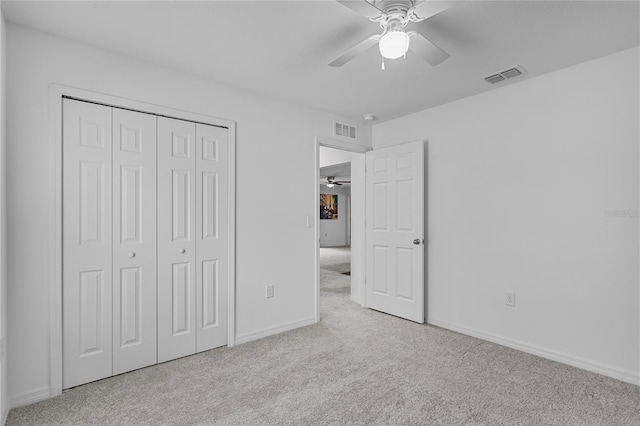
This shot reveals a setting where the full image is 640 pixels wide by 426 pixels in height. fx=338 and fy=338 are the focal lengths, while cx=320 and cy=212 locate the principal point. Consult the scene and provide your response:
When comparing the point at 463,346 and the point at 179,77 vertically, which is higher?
the point at 179,77

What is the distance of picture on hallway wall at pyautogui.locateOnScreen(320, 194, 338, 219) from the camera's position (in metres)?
12.8

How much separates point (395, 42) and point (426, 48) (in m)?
0.36

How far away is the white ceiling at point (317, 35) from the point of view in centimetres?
192

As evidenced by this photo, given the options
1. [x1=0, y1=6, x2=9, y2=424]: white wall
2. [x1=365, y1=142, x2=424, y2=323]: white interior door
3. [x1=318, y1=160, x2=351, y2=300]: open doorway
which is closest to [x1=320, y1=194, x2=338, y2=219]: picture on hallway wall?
[x1=318, y1=160, x2=351, y2=300]: open doorway

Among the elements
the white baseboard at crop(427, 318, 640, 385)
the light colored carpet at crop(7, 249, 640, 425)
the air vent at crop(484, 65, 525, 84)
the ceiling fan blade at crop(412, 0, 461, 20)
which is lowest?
the light colored carpet at crop(7, 249, 640, 425)

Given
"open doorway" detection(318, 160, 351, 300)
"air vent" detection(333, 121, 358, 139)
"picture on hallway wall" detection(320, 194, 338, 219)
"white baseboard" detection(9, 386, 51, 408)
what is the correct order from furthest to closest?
"picture on hallway wall" detection(320, 194, 338, 219) → "open doorway" detection(318, 160, 351, 300) → "air vent" detection(333, 121, 358, 139) → "white baseboard" detection(9, 386, 51, 408)

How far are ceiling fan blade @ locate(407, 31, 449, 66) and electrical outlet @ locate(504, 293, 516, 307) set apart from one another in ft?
7.15

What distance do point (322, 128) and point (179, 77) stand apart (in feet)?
5.06

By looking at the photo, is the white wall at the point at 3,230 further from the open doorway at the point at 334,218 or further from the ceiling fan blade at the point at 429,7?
the open doorway at the point at 334,218

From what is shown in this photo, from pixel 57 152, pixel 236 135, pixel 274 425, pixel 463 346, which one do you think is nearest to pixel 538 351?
pixel 463 346

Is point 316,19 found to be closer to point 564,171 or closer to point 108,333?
Answer: point 564,171

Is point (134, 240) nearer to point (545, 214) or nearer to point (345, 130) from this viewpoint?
point (345, 130)

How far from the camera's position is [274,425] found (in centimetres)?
191

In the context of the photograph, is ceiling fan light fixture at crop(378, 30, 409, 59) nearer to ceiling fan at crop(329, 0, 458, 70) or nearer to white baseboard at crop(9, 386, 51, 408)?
ceiling fan at crop(329, 0, 458, 70)
